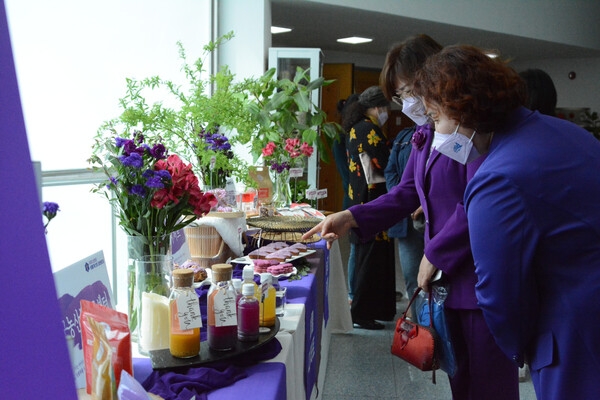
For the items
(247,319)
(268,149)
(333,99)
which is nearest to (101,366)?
(247,319)

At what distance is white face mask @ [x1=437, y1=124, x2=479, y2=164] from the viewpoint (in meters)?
1.40

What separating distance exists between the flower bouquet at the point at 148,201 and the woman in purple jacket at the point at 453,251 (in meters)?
0.65

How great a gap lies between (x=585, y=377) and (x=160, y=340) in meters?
0.83

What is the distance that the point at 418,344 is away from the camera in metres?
1.73

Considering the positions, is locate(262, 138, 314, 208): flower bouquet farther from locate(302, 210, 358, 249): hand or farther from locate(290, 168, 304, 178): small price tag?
locate(302, 210, 358, 249): hand

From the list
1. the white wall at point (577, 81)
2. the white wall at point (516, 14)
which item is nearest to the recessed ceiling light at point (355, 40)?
the white wall at point (516, 14)

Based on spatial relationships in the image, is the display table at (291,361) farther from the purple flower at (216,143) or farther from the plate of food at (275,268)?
the purple flower at (216,143)

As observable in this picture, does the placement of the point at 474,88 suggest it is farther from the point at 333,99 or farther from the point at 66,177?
the point at 333,99

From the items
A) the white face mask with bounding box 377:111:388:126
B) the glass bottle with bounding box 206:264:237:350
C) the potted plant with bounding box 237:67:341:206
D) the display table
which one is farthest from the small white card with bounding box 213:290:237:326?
the white face mask with bounding box 377:111:388:126

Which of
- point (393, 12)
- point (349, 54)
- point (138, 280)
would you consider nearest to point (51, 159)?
point (138, 280)

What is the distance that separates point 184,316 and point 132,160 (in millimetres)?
356

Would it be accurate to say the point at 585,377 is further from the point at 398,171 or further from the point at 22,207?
the point at 398,171

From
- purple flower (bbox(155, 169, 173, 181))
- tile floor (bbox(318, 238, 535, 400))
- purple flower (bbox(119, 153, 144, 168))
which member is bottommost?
tile floor (bbox(318, 238, 535, 400))

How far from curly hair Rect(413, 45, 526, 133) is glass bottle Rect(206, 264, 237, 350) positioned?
1.96 feet
